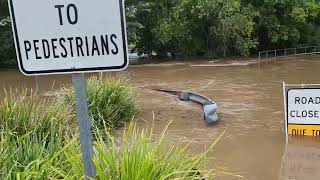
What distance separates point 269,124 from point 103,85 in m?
4.06

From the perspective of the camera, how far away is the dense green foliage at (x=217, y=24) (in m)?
29.4

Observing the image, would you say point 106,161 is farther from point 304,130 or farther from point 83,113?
point 304,130

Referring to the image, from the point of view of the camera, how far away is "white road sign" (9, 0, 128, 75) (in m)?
2.20

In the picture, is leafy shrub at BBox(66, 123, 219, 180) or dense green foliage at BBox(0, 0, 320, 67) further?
dense green foliage at BBox(0, 0, 320, 67)

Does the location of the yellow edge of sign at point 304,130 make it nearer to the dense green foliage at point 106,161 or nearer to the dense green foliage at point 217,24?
the dense green foliage at point 106,161

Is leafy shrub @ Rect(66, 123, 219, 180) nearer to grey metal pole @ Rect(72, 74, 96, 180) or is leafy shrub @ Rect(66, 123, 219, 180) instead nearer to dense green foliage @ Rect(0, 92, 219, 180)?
dense green foliage @ Rect(0, 92, 219, 180)

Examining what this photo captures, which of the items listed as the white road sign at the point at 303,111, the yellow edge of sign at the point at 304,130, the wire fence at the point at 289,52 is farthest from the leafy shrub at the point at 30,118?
the wire fence at the point at 289,52

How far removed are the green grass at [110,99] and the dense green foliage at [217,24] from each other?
18.1 meters

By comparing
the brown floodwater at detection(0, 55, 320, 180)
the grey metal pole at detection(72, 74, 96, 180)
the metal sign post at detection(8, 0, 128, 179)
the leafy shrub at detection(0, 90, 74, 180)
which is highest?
the metal sign post at detection(8, 0, 128, 179)

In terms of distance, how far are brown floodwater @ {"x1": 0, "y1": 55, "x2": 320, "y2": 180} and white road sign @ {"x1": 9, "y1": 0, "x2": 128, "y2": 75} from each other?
4.44 meters

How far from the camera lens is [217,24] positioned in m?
30.4

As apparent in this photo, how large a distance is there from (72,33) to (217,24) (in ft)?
94.4

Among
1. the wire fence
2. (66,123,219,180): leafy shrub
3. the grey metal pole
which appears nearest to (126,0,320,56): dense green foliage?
the wire fence

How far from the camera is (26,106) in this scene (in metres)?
5.93
